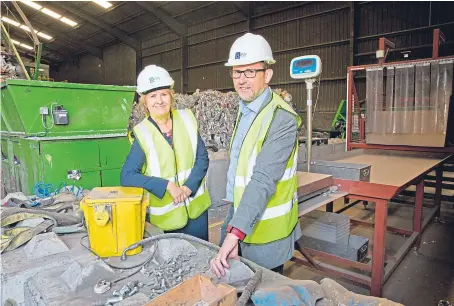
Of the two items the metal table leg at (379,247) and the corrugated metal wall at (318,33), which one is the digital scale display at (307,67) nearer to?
the metal table leg at (379,247)

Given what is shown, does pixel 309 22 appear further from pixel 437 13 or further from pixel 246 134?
pixel 246 134

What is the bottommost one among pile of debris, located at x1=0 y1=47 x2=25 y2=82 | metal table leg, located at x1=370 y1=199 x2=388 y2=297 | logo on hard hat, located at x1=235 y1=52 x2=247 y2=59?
metal table leg, located at x1=370 y1=199 x2=388 y2=297

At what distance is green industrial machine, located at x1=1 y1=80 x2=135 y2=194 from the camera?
3326mm

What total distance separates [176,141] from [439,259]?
3.47 metres

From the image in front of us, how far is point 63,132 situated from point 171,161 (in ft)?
7.17

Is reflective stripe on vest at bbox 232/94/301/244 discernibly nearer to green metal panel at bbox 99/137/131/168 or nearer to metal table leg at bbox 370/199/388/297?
metal table leg at bbox 370/199/388/297

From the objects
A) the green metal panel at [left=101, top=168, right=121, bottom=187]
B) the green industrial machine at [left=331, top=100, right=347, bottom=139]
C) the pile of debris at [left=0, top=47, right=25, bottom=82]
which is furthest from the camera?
the green industrial machine at [left=331, top=100, right=347, bottom=139]

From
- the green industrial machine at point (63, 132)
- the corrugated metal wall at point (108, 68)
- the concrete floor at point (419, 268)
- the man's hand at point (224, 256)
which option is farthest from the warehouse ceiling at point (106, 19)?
Result: the man's hand at point (224, 256)

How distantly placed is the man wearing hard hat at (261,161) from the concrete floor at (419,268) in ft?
6.25

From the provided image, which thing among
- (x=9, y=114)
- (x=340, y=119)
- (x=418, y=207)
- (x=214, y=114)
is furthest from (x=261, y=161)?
(x=340, y=119)

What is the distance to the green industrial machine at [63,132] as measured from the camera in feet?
10.9

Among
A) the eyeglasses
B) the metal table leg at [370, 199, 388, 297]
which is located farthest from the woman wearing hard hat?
the metal table leg at [370, 199, 388, 297]

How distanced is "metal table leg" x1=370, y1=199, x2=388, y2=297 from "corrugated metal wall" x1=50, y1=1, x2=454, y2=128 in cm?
862

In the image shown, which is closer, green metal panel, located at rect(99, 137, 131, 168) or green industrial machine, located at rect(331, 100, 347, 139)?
→ green metal panel, located at rect(99, 137, 131, 168)
